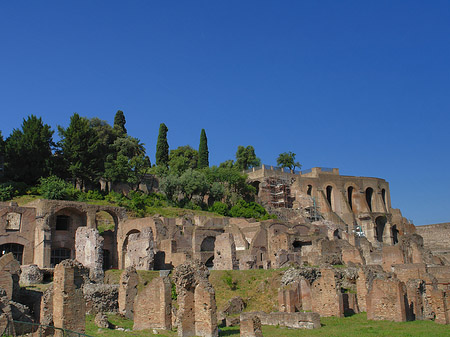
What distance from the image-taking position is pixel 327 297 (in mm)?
24484

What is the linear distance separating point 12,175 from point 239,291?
26.8 metres

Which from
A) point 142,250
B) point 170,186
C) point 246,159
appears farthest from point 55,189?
point 246,159

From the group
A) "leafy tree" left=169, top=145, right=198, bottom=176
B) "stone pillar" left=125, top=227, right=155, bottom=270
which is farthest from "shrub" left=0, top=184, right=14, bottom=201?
"leafy tree" left=169, top=145, right=198, bottom=176

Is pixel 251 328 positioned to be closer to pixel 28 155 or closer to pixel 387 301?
pixel 387 301

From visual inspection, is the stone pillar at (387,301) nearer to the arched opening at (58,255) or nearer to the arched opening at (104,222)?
the arched opening at (58,255)

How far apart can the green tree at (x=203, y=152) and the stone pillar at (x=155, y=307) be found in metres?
46.6

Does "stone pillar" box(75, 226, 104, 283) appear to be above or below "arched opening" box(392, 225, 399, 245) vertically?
below

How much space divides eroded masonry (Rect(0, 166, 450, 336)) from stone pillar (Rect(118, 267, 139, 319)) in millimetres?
52

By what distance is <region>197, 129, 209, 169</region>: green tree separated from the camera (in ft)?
220

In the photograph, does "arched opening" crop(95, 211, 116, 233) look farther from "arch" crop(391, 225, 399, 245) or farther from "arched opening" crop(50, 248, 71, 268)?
"arch" crop(391, 225, 399, 245)

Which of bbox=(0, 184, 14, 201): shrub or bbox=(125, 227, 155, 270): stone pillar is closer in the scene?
bbox=(125, 227, 155, 270): stone pillar

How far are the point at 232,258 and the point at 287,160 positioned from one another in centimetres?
A: 3819

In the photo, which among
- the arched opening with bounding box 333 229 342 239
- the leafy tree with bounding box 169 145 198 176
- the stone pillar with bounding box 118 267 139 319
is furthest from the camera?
the leafy tree with bounding box 169 145 198 176

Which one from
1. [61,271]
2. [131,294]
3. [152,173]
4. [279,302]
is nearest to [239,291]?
[279,302]
